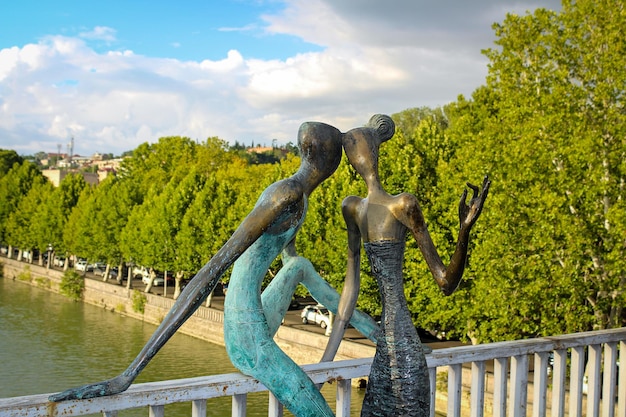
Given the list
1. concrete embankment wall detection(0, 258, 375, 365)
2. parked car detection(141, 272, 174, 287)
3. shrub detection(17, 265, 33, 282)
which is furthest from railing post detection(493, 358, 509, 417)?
shrub detection(17, 265, 33, 282)

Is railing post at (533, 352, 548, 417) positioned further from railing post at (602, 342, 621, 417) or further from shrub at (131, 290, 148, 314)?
shrub at (131, 290, 148, 314)

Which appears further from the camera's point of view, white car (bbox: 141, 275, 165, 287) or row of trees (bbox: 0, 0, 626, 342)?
white car (bbox: 141, 275, 165, 287)

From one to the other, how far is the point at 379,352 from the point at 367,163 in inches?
37.3

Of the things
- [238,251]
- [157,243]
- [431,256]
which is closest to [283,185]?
[238,251]

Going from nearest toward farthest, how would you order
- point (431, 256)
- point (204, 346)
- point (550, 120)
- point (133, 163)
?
point (431, 256), point (550, 120), point (204, 346), point (133, 163)

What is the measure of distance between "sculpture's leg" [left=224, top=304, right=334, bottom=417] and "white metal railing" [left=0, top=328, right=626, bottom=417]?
38 cm

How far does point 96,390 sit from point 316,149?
60.4 inches

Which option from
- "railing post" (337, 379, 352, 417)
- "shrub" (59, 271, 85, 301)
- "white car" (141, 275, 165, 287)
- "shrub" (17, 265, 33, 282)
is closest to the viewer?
"railing post" (337, 379, 352, 417)

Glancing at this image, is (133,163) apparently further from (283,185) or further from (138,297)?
(283,185)

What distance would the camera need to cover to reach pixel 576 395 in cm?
552

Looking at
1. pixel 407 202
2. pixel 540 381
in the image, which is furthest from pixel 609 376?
pixel 407 202

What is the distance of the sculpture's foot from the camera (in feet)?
10.4

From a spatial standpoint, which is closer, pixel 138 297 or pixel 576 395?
pixel 576 395

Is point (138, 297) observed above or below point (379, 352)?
below
